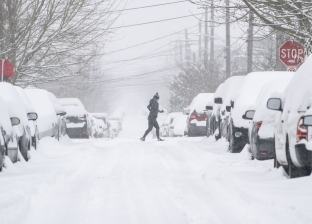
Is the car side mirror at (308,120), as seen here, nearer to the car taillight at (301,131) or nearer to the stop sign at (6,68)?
the car taillight at (301,131)

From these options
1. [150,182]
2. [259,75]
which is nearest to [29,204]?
[150,182]

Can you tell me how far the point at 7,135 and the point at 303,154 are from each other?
5.02 meters

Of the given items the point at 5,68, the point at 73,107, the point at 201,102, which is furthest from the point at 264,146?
the point at 73,107

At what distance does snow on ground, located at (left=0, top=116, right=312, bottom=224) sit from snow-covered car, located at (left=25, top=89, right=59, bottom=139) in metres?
4.58

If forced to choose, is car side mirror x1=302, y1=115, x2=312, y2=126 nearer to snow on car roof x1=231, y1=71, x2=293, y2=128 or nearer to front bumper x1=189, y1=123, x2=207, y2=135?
snow on car roof x1=231, y1=71, x2=293, y2=128

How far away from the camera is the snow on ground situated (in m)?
7.41

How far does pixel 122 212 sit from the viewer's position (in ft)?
25.7

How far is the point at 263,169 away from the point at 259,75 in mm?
5059

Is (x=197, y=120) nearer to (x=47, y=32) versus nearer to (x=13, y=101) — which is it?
(x=47, y=32)

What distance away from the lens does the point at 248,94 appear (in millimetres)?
16203

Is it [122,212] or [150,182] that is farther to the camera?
[150,182]

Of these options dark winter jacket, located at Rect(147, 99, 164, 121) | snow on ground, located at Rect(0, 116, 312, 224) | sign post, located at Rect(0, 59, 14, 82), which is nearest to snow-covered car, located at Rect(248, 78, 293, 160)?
snow on ground, located at Rect(0, 116, 312, 224)

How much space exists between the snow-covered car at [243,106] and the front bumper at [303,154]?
21.5 feet

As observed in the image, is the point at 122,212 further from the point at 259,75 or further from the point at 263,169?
the point at 259,75
